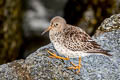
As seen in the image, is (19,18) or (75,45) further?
(19,18)

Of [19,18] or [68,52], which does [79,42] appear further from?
[19,18]

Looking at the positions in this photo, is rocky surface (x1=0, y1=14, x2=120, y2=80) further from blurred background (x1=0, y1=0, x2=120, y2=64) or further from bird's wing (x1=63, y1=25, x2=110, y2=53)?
blurred background (x1=0, y1=0, x2=120, y2=64)

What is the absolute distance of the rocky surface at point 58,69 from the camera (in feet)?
26.4

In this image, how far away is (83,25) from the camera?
577 inches

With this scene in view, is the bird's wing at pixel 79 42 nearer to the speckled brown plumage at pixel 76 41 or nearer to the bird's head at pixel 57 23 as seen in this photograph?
the speckled brown plumage at pixel 76 41

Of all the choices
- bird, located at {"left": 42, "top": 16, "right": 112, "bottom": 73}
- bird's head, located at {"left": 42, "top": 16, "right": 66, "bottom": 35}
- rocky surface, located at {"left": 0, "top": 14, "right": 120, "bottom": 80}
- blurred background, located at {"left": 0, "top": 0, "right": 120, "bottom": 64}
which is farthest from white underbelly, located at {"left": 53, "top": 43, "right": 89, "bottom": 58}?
blurred background, located at {"left": 0, "top": 0, "right": 120, "bottom": 64}

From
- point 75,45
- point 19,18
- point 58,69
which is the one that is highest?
point 19,18

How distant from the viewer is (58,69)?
8.23 metres

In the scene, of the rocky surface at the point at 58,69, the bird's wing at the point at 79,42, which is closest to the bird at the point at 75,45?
the bird's wing at the point at 79,42

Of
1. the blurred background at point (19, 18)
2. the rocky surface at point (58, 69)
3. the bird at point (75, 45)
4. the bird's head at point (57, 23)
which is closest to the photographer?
the rocky surface at point (58, 69)

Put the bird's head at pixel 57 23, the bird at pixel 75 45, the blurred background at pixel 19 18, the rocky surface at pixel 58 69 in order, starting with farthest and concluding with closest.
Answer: the blurred background at pixel 19 18 < the bird's head at pixel 57 23 < the bird at pixel 75 45 < the rocky surface at pixel 58 69

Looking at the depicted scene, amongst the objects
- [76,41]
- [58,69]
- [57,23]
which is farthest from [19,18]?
[58,69]

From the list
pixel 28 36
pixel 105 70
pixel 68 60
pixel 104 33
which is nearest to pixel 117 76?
pixel 105 70

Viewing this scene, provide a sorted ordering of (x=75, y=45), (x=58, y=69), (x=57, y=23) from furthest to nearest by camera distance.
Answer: (x=57, y=23)
(x=75, y=45)
(x=58, y=69)
